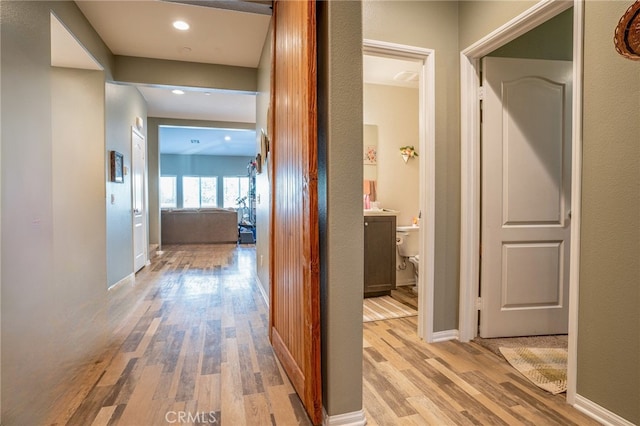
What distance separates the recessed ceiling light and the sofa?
5481mm

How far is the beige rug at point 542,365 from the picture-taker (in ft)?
6.14

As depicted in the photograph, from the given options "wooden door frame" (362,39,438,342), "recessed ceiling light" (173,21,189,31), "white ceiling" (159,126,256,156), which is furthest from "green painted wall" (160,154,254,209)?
"wooden door frame" (362,39,438,342)

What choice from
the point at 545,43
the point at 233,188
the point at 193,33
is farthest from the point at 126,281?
the point at 233,188

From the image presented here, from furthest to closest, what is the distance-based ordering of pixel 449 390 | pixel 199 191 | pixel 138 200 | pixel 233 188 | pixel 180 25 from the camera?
pixel 233 188 < pixel 199 191 < pixel 138 200 < pixel 180 25 < pixel 449 390

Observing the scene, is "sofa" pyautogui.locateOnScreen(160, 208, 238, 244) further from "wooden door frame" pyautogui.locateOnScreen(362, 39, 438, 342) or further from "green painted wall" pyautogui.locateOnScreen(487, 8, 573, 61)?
"green painted wall" pyautogui.locateOnScreen(487, 8, 573, 61)

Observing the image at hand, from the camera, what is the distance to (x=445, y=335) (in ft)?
8.12

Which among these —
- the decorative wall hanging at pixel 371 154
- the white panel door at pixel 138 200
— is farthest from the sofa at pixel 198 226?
the decorative wall hanging at pixel 371 154

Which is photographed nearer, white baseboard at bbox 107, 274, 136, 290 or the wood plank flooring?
the wood plank flooring

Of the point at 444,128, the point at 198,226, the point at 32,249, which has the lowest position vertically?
the point at 198,226

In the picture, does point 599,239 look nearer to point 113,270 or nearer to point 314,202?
point 314,202

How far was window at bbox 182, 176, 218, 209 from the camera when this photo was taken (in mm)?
12164

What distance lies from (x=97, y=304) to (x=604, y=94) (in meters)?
4.21

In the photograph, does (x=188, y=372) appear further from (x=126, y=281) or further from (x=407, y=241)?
(x=126, y=281)

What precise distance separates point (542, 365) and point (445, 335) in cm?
61
